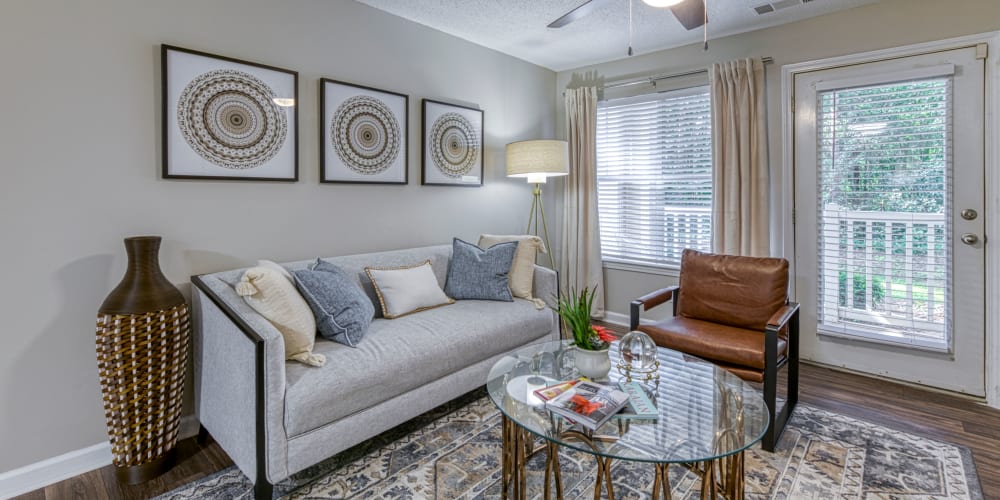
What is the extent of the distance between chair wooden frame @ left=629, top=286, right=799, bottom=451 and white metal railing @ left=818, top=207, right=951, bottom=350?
0.87m

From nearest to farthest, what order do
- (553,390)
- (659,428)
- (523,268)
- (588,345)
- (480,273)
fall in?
(659,428) → (553,390) → (588,345) → (480,273) → (523,268)

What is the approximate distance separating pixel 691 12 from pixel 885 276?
2.17 metres

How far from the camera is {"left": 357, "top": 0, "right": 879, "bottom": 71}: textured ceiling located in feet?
9.90

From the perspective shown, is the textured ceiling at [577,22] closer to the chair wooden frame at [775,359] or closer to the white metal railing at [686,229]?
the white metal railing at [686,229]

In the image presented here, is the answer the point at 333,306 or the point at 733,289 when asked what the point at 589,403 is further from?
the point at 733,289

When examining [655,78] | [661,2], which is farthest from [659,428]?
[655,78]

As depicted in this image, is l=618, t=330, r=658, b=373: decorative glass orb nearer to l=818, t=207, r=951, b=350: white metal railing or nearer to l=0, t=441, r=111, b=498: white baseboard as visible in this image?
l=818, t=207, r=951, b=350: white metal railing

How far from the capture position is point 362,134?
3.02 metres

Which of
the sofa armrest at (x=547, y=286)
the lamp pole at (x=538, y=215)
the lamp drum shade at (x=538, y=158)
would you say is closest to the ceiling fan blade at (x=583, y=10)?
the lamp drum shade at (x=538, y=158)

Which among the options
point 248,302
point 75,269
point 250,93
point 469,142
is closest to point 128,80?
point 250,93

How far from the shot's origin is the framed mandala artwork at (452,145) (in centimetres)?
344

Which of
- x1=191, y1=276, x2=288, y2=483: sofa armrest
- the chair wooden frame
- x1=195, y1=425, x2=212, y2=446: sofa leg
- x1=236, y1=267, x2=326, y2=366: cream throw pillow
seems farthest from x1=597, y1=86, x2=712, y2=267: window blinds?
x1=195, y1=425, x2=212, y2=446: sofa leg

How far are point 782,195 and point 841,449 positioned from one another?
185 cm

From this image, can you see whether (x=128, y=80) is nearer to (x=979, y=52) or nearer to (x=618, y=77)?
(x=618, y=77)
